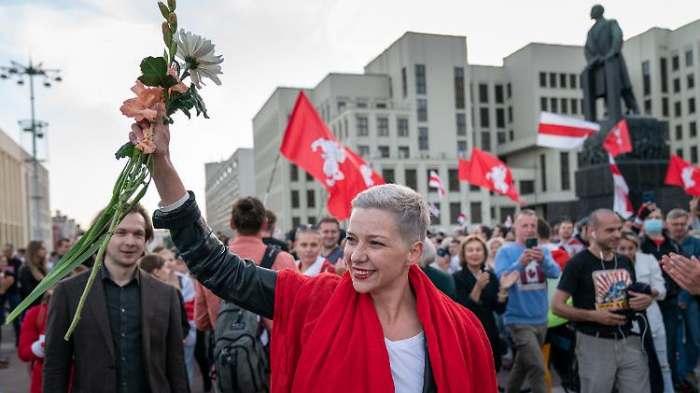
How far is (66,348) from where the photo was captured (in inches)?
121

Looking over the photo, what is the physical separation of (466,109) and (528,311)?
64.7 m

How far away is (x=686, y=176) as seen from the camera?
43.0ft

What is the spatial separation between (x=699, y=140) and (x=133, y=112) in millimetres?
66821

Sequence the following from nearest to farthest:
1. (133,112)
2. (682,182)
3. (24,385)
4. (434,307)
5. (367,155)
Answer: (133,112)
(434,307)
(24,385)
(682,182)
(367,155)

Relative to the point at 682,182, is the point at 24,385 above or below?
below

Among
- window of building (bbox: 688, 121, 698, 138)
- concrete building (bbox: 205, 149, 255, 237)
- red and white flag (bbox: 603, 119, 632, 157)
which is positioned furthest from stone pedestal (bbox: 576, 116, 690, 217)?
concrete building (bbox: 205, 149, 255, 237)

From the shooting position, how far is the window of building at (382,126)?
63906mm

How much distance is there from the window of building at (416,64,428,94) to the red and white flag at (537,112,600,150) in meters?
54.0

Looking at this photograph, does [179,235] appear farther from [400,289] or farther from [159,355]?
[159,355]

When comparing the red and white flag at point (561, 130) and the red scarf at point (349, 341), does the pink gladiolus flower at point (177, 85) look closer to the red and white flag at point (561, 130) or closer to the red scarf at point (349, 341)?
the red scarf at point (349, 341)

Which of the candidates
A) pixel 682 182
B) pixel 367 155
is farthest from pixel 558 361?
pixel 367 155

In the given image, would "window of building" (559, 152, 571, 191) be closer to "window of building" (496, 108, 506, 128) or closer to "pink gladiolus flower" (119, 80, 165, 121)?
"window of building" (496, 108, 506, 128)

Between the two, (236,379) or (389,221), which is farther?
(236,379)

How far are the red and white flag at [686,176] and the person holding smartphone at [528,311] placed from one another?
8869 millimetres
